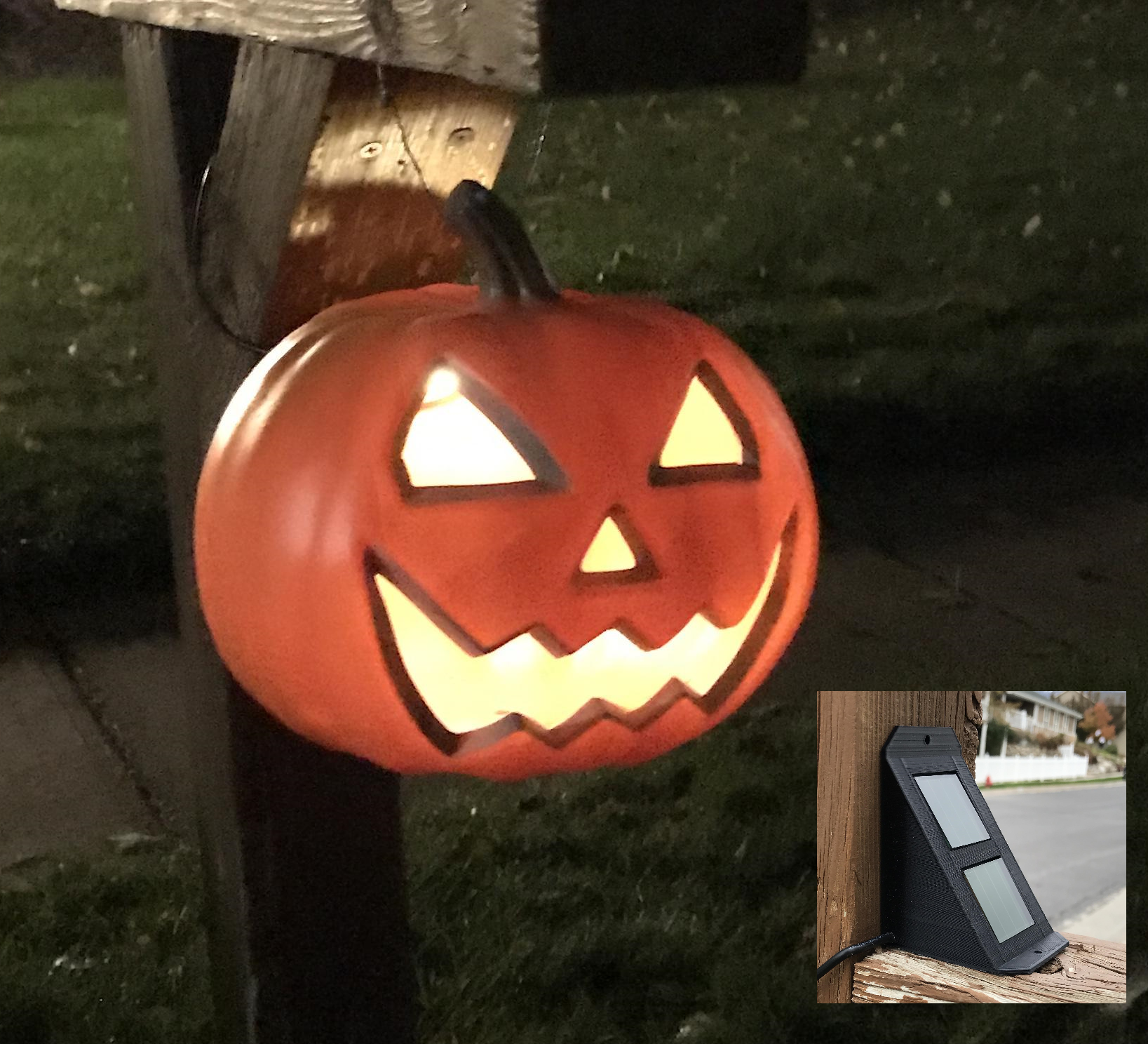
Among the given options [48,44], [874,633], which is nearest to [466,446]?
[874,633]

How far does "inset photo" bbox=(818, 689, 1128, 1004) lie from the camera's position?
1874 millimetres

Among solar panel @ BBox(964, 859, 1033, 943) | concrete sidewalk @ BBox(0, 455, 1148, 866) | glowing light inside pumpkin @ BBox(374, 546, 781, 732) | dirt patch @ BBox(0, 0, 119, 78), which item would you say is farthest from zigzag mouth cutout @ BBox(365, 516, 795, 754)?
dirt patch @ BBox(0, 0, 119, 78)

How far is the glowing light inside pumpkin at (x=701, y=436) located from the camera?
3.98 feet

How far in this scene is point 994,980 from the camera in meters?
1.95

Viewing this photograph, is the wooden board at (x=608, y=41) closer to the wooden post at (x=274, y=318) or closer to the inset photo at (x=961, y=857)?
the wooden post at (x=274, y=318)

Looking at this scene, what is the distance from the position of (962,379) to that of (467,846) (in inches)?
125

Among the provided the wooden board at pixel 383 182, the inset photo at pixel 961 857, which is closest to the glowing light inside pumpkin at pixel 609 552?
the wooden board at pixel 383 182

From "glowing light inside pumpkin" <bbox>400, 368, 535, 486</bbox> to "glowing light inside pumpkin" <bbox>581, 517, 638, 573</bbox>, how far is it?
0.09 m

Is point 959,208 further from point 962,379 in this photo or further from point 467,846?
point 467,846

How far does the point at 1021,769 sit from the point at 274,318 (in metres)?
1.26

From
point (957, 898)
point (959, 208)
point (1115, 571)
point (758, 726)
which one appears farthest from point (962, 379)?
point (957, 898)

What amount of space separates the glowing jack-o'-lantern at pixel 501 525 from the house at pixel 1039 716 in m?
0.89

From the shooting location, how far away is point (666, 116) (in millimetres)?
4938

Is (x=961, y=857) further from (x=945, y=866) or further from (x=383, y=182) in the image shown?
(x=383, y=182)
